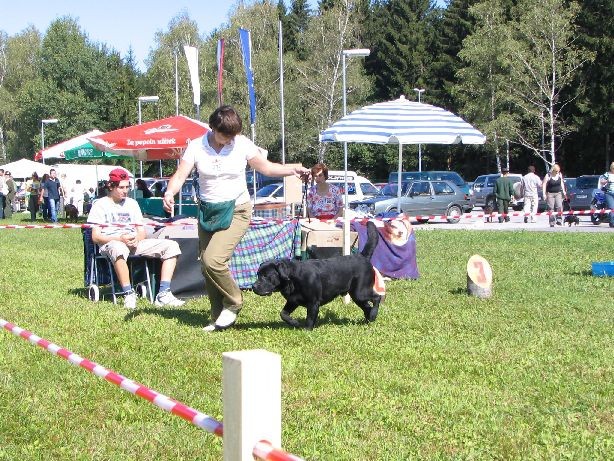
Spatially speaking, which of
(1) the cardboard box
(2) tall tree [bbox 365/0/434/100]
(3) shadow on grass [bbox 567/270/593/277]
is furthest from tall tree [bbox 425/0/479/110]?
(1) the cardboard box

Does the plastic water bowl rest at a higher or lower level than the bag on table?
lower

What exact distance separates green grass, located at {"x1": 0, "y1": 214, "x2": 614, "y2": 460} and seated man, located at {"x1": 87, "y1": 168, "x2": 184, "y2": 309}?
25 cm

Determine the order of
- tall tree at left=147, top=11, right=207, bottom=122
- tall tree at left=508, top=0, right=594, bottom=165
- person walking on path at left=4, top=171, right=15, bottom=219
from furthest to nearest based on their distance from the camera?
tall tree at left=147, top=11, right=207, bottom=122 → tall tree at left=508, top=0, right=594, bottom=165 → person walking on path at left=4, top=171, right=15, bottom=219

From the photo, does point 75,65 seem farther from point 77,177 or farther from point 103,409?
point 103,409

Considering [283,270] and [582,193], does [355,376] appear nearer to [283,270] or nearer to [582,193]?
[283,270]

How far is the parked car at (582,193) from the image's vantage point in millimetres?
29391

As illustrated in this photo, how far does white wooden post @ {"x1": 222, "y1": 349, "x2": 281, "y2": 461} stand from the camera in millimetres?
2354

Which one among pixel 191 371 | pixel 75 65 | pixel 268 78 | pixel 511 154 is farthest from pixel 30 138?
pixel 191 371

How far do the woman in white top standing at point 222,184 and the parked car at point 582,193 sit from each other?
24193mm

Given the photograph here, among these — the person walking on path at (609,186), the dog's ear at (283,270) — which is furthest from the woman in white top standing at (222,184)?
the person walking on path at (609,186)

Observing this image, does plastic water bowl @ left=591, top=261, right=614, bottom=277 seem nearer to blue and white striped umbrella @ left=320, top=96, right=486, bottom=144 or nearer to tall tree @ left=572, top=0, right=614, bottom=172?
blue and white striped umbrella @ left=320, top=96, right=486, bottom=144

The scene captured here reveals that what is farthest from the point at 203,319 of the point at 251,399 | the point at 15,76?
the point at 15,76

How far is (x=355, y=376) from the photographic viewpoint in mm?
5562

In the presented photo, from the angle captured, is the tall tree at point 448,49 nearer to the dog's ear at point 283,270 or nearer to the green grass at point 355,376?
the green grass at point 355,376
